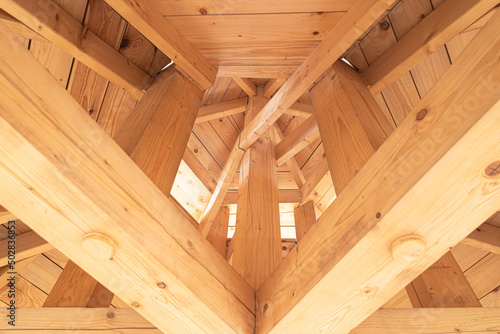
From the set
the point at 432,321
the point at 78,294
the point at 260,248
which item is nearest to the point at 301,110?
the point at 260,248

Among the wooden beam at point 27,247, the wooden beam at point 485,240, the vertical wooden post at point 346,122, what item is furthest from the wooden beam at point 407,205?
the wooden beam at point 27,247

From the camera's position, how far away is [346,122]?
119cm

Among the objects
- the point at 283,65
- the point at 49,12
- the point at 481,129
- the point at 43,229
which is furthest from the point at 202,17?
the point at 481,129

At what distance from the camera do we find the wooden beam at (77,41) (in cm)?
124

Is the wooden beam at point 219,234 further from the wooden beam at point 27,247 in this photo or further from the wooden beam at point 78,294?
the wooden beam at point 78,294

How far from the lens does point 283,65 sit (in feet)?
5.37

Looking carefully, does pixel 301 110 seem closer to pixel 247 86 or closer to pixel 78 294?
pixel 247 86

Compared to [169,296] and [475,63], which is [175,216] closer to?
[169,296]

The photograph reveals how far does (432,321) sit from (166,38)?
4.53ft

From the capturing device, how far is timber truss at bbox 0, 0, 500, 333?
639 millimetres

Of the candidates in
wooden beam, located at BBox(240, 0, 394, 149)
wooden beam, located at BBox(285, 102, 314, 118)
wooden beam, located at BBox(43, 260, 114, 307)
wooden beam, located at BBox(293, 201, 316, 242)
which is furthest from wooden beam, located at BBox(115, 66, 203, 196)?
wooden beam, located at BBox(293, 201, 316, 242)

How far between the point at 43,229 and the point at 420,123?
0.78 metres

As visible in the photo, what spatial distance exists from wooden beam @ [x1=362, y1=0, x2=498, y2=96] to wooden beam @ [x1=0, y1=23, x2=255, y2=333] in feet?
3.56

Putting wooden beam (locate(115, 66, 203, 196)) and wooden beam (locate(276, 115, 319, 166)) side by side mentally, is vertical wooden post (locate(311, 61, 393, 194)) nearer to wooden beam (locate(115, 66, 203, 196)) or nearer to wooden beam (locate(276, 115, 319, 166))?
wooden beam (locate(115, 66, 203, 196))
